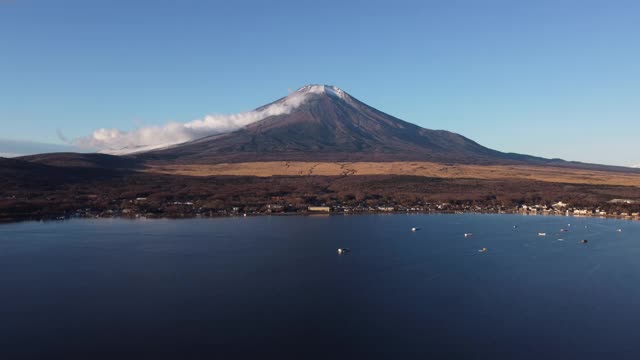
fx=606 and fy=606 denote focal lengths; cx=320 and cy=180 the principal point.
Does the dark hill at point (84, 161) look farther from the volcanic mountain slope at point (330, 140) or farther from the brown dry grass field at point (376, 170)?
the volcanic mountain slope at point (330, 140)

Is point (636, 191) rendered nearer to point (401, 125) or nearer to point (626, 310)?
point (626, 310)

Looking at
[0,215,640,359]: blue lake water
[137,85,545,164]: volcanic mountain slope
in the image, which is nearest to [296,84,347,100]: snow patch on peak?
[137,85,545,164]: volcanic mountain slope

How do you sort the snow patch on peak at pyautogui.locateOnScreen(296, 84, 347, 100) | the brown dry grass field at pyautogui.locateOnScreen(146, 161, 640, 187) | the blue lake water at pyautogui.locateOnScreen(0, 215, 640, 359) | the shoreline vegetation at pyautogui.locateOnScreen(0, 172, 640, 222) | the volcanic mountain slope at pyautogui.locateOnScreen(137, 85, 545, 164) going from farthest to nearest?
1. the snow patch on peak at pyautogui.locateOnScreen(296, 84, 347, 100)
2. the volcanic mountain slope at pyautogui.locateOnScreen(137, 85, 545, 164)
3. the brown dry grass field at pyautogui.locateOnScreen(146, 161, 640, 187)
4. the shoreline vegetation at pyautogui.locateOnScreen(0, 172, 640, 222)
5. the blue lake water at pyautogui.locateOnScreen(0, 215, 640, 359)

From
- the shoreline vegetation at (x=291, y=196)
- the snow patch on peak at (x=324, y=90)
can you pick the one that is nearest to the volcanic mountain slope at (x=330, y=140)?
the snow patch on peak at (x=324, y=90)

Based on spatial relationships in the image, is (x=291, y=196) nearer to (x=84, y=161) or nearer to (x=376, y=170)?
(x=376, y=170)

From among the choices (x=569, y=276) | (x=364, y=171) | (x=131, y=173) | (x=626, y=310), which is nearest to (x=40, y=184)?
(x=131, y=173)

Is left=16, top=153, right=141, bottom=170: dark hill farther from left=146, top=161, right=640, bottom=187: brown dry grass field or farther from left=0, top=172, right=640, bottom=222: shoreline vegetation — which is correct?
left=0, top=172, right=640, bottom=222: shoreline vegetation
